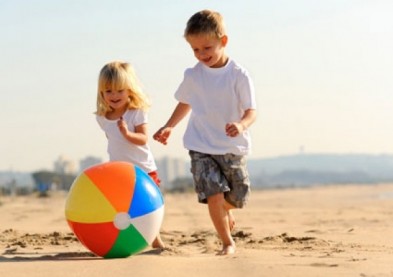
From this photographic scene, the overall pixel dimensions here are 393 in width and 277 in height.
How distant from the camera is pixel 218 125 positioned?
6.70 metres

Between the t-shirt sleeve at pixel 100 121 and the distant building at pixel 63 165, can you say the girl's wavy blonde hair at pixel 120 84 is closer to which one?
the t-shirt sleeve at pixel 100 121

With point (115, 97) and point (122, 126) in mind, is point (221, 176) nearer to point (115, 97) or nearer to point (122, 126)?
point (122, 126)

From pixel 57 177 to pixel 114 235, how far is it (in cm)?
4080

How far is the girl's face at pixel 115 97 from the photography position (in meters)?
6.98

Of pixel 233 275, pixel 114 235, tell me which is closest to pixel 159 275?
pixel 233 275

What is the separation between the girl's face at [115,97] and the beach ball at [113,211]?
39.0 inches

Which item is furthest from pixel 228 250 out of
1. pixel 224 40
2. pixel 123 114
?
pixel 224 40

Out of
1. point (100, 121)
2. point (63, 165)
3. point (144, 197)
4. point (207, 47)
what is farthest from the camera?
point (63, 165)

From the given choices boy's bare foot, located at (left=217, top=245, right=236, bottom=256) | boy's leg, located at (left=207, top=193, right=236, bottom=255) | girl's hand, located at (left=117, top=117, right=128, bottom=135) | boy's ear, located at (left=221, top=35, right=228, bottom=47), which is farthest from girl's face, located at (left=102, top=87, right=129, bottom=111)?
boy's bare foot, located at (left=217, top=245, right=236, bottom=256)

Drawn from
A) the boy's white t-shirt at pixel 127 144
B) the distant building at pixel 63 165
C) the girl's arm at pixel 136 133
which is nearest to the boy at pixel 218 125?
the girl's arm at pixel 136 133

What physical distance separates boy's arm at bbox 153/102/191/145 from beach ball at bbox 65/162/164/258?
0.76m

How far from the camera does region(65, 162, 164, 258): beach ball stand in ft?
19.4

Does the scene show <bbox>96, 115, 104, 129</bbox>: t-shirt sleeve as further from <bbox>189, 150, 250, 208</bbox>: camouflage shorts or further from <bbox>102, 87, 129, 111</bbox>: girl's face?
<bbox>189, 150, 250, 208</bbox>: camouflage shorts

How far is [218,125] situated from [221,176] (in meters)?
0.40
